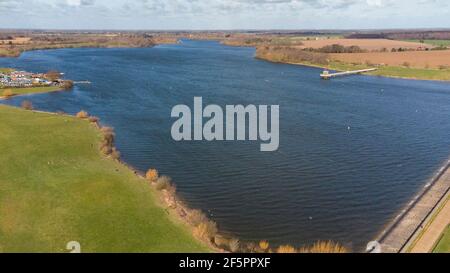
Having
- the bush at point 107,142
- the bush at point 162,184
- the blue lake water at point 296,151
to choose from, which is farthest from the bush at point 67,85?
the bush at point 162,184

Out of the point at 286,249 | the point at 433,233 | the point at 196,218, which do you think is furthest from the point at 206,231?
the point at 433,233

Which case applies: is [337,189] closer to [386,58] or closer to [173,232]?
[173,232]

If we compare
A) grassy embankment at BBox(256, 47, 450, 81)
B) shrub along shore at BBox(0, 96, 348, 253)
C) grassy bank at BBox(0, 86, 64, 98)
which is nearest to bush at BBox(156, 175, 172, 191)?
shrub along shore at BBox(0, 96, 348, 253)

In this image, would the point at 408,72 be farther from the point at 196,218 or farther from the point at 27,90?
the point at 196,218

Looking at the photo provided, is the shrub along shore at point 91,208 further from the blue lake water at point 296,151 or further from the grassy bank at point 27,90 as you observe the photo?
the grassy bank at point 27,90

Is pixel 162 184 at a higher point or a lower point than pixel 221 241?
higher

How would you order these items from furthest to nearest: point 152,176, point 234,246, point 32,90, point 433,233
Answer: point 32,90 < point 152,176 < point 433,233 < point 234,246

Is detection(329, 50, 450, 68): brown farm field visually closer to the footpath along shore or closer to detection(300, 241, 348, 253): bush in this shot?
the footpath along shore
